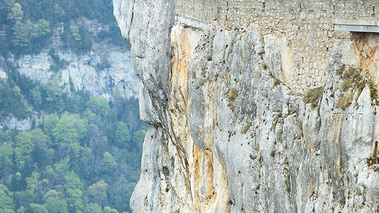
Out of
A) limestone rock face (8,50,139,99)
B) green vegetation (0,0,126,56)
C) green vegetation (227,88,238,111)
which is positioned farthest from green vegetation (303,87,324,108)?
green vegetation (0,0,126,56)

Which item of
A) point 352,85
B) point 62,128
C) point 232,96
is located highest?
point 352,85

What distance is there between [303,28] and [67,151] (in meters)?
82.1

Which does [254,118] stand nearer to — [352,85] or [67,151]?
[352,85]

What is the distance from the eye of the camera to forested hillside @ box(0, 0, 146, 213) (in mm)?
84562

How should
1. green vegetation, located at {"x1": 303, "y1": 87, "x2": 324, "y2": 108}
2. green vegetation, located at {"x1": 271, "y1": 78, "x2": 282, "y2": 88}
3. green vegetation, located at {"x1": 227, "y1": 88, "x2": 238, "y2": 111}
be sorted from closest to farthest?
green vegetation, located at {"x1": 303, "y1": 87, "x2": 324, "y2": 108} → green vegetation, located at {"x1": 271, "y1": 78, "x2": 282, "y2": 88} → green vegetation, located at {"x1": 227, "y1": 88, "x2": 238, "y2": 111}

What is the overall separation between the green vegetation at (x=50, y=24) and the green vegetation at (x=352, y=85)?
93.1 metres

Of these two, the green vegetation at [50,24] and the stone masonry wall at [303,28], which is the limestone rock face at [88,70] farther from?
the stone masonry wall at [303,28]

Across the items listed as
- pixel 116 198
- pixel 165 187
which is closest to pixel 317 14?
pixel 165 187

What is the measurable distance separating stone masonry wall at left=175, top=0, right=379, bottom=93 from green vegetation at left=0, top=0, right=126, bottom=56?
90103mm

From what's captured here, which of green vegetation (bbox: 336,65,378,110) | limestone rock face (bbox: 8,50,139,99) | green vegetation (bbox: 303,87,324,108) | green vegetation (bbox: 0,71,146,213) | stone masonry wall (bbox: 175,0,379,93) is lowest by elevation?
green vegetation (bbox: 0,71,146,213)

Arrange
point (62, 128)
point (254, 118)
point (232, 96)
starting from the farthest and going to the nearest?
point (62, 128)
point (232, 96)
point (254, 118)

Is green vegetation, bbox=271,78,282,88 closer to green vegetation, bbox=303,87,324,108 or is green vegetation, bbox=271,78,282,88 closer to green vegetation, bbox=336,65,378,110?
green vegetation, bbox=303,87,324,108

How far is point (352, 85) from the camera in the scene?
11617 mm

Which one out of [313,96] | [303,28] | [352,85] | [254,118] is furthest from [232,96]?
[352,85]
